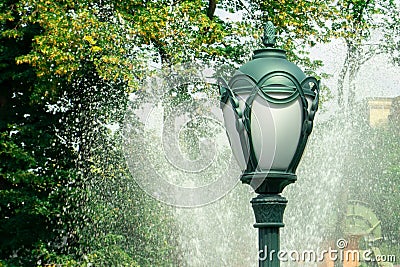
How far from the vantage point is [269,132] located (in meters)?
3.41

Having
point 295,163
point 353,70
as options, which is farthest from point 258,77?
point 353,70

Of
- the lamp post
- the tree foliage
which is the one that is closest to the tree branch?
the tree foliage

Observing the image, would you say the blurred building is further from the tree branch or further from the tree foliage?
the tree branch

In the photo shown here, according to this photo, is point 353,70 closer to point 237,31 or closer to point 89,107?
point 237,31

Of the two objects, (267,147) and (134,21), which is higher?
(134,21)

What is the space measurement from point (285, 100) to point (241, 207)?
22.3ft

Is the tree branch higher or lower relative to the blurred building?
higher

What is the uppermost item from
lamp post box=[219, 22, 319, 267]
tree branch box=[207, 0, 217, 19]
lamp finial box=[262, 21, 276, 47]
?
tree branch box=[207, 0, 217, 19]

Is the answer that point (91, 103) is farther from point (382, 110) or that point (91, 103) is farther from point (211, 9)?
point (382, 110)

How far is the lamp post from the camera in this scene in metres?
3.42

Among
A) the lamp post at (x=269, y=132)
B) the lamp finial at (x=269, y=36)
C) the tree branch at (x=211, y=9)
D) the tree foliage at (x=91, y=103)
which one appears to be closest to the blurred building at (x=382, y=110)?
the tree foliage at (x=91, y=103)

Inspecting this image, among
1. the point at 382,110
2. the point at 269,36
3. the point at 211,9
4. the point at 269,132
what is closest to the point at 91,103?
the point at 211,9

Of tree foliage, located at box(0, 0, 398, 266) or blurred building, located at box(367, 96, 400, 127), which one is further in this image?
blurred building, located at box(367, 96, 400, 127)

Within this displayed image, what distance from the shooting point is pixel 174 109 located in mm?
12570
